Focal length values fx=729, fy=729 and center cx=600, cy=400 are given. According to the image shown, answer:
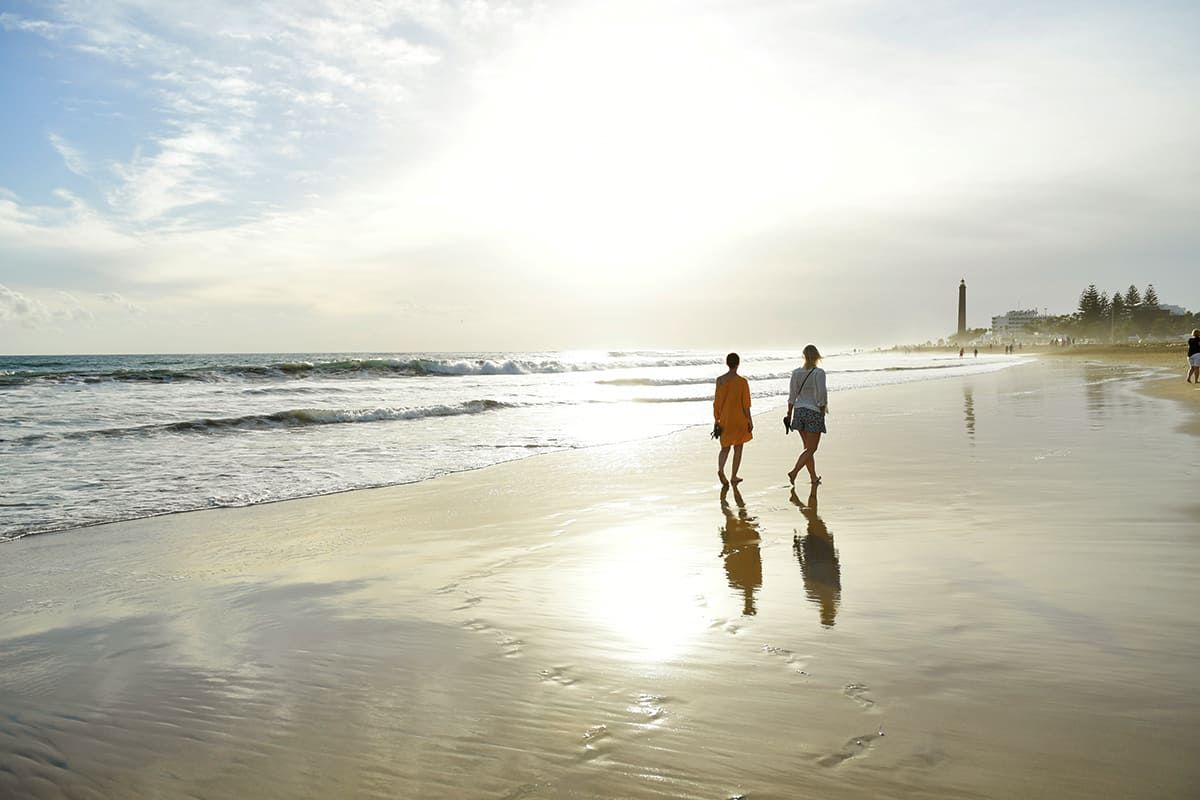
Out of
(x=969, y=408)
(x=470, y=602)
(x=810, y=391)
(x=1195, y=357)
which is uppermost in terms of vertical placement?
(x=1195, y=357)

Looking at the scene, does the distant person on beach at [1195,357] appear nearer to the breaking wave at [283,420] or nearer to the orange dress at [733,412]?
the orange dress at [733,412]

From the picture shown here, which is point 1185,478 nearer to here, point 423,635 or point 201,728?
point 423,635

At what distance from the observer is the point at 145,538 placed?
766cm

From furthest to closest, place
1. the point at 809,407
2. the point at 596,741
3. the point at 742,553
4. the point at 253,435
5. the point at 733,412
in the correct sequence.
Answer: the point at 253,435, the point at 733,412, the point at 809,407, the point at 742,553, the point at 596,741

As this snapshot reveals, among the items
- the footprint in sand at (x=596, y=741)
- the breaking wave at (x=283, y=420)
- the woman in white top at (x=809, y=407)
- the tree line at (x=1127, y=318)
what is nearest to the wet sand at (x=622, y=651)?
the footprint in sand at (x=596, y=741)

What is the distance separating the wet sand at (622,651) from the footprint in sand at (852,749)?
2 centimetres

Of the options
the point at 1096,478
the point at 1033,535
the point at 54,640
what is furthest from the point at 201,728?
the point at 1096,478

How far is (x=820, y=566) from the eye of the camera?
5.84 meters

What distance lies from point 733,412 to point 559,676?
7.08 meters

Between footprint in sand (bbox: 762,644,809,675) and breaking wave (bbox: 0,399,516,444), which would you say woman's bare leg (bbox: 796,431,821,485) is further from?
breaking wave (bbox: 0,399,516,444)

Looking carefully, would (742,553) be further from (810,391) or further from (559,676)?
(810,391)

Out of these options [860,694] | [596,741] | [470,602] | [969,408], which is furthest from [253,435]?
[969,408]

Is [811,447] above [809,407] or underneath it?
underneath

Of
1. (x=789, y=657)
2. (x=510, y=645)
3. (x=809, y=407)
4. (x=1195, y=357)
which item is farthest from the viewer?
(x=1195, y=357)
